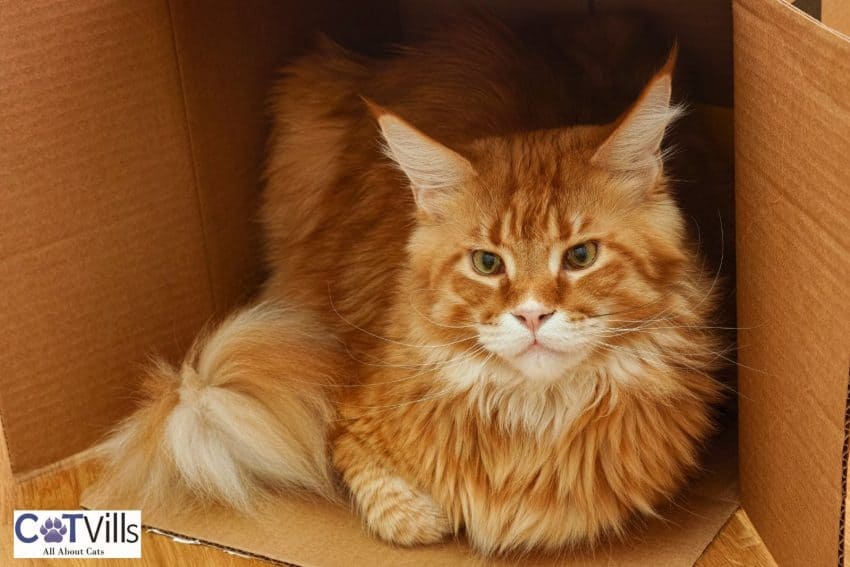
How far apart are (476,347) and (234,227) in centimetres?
80

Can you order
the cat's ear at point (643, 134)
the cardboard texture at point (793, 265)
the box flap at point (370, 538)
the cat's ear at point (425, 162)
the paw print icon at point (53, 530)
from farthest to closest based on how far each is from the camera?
the paw print icon at point (53, 530)
the box flap at point (370, 538)
the cat's ear at point (425, 162)
the cat's ear at point (643, 134)
the cardboard texture at point (793, 265)

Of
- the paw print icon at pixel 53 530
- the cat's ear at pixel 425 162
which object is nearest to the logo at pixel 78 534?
the paw print icon at pixel 53 530

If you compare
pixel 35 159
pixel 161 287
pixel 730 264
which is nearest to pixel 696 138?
pixel 730 264

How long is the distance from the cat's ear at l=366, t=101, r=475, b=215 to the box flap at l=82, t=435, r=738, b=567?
52cm

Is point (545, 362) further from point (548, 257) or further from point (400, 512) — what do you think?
point (400, 512)

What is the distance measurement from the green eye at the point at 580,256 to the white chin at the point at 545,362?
0.37 feet

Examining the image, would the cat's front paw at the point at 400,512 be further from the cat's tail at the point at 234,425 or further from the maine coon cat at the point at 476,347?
the cat's tail at the point at 234,425

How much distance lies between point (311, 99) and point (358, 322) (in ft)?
1.68

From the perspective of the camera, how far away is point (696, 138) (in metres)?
2.03

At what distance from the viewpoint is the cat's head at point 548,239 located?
142 cm

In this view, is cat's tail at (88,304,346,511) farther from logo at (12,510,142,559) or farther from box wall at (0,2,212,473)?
box wall at (0,2,212,473)

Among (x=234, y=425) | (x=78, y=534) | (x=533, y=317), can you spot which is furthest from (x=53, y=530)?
(x=533, y=317)

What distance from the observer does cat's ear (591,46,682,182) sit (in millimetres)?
1372

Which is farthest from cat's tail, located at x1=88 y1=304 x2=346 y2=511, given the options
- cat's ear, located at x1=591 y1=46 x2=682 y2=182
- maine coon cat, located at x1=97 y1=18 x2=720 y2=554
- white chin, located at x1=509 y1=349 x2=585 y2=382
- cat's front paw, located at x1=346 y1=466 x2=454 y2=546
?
cat's ear, located at x1=591 y1=46 x2=682 y2=182
